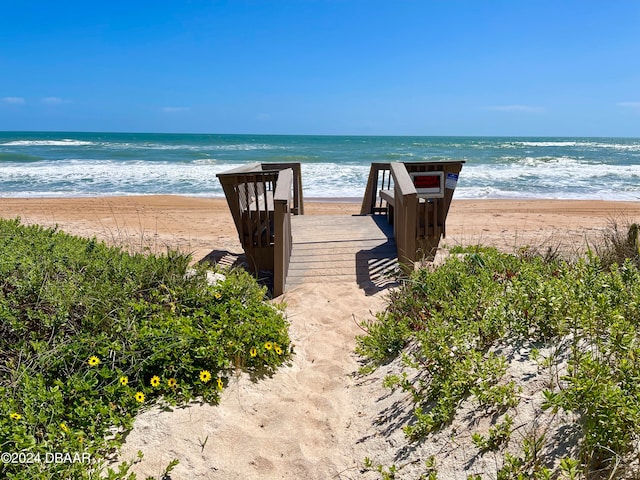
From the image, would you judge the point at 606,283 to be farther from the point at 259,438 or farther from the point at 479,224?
the point at 479,224

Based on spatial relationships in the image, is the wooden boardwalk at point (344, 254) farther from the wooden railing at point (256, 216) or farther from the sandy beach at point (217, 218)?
the sandy beach at point (217, 218)

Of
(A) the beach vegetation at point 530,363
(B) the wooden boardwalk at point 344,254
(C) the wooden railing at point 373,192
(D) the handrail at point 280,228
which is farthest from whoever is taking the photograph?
(C) the wooden railing at point 373,192

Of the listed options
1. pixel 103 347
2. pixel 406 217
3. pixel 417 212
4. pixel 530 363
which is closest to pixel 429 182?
pixel 417 212

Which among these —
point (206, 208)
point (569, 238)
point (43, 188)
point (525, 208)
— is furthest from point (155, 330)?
point (43, 188)

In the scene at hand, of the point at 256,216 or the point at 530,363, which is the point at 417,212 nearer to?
the point at 256,216

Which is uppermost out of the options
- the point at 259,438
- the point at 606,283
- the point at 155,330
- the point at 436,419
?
the point at 606,283

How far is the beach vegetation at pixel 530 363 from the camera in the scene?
2.02 meters

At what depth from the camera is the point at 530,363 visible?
2758mm

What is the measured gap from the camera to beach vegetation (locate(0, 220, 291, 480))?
234cm

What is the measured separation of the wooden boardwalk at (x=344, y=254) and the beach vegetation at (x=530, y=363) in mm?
1760

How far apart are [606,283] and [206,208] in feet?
38.7

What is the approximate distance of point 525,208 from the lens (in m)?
13.8

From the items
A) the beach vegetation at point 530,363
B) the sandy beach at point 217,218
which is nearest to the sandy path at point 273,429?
the beach vegetation at point 530,363

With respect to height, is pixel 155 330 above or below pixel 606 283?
below
